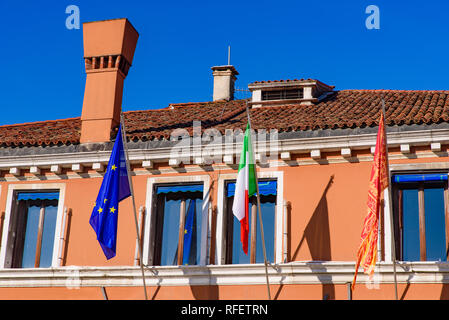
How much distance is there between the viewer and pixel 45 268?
17500mm

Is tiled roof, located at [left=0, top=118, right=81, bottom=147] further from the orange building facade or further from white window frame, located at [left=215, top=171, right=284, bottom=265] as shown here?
white window frame, located at [left=215, top=171, right=284, bottom=265]

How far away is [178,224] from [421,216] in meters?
5.19

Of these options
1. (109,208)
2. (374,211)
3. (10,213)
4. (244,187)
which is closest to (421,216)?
(374,211)

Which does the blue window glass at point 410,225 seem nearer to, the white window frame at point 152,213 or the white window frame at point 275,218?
the white window frame at point 275,218

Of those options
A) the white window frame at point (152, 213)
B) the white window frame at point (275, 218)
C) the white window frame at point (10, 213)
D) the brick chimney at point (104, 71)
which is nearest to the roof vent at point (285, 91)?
the brick chimney at point (104, 71)

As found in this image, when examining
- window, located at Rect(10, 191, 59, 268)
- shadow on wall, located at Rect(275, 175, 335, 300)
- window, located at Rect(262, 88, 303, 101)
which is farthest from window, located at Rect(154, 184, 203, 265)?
window, located at Rect(262, 88, 303, 101)

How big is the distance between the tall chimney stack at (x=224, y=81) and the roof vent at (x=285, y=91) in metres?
2.87

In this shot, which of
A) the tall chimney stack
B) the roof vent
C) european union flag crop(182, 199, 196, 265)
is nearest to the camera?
european union flag crop(182, 199, 196, 265)

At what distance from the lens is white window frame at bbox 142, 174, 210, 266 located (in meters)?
17.0

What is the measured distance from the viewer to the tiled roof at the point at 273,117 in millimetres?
16969

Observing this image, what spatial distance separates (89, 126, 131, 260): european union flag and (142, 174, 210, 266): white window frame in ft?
3.79

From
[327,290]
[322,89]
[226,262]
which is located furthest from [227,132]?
[322,89]

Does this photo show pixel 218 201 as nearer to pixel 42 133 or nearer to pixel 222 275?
pixel 222 275
